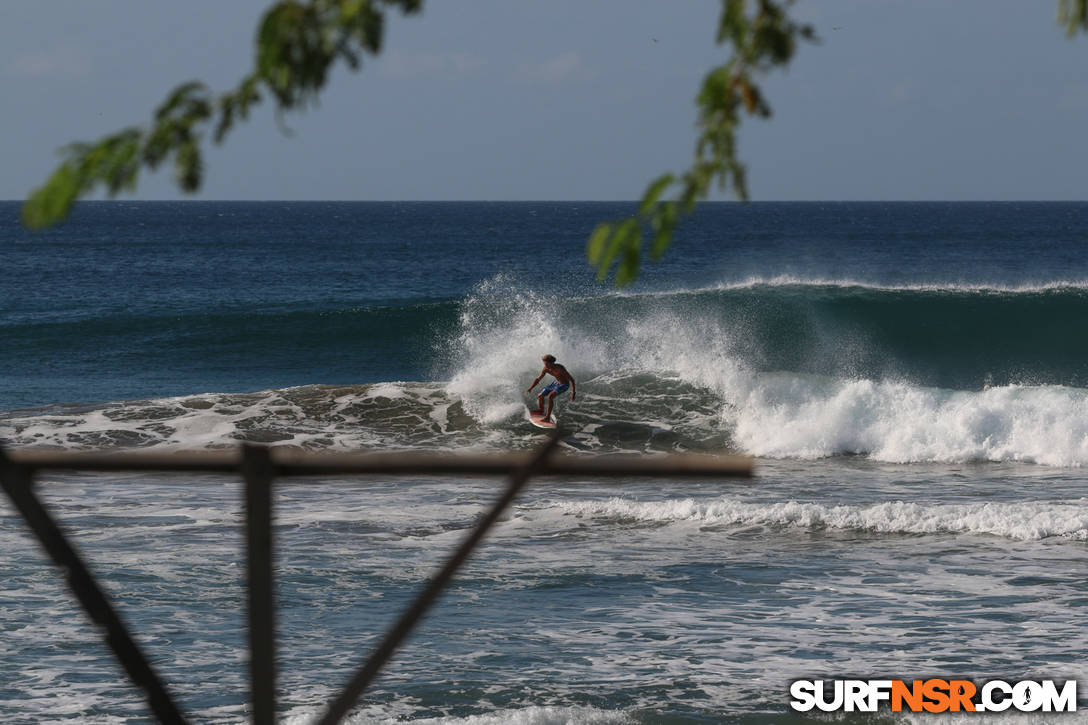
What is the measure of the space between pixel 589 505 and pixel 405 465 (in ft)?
34.5

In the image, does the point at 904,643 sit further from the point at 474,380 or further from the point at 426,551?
the point at 474,380

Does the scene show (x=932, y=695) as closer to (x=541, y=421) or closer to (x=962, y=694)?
(x=962, y=694)

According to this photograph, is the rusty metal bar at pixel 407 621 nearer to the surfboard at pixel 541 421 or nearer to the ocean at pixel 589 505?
the ocean at pixel 589 505

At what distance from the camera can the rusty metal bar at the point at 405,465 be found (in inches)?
104

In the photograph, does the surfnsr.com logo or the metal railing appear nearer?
the metal railing

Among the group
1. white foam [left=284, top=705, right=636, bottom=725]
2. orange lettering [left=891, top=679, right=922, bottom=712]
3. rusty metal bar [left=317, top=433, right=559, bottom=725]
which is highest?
rusty metal bar [left=317, top=433, right=559, bottom=725]

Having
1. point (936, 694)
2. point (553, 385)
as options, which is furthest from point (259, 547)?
point (553, 385)

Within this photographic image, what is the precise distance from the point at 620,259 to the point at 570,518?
33.7 feet

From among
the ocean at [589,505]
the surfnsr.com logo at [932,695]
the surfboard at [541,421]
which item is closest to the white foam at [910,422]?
the ocean at [589,505]

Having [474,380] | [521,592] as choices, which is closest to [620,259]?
[521,592]

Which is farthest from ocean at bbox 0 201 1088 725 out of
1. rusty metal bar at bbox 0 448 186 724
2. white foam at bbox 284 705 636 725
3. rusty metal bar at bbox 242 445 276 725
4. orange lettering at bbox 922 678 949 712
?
rusty metal bar at bbox 0 448 186 724

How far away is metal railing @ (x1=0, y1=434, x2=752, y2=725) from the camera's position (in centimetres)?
263

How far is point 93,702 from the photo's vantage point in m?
7.06

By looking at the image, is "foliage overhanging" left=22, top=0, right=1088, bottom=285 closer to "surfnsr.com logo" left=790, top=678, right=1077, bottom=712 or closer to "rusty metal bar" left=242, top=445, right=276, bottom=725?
"rusty metal bar" left=242, top=445, right=276, bottom=725
